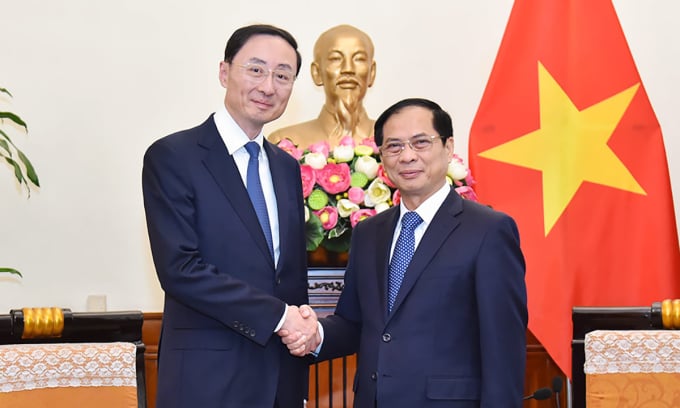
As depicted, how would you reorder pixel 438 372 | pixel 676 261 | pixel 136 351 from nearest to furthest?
pixel 438 372, pixel 136 351, pixel 676 261

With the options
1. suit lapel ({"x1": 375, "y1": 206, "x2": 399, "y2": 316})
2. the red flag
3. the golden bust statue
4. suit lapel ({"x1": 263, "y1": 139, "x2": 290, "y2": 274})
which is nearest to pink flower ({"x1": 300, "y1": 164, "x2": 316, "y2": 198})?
suit lapel ({"x1": 263, "y1": 139, "x2": 290, "y2": 274})

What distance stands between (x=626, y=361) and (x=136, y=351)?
1.29 metres

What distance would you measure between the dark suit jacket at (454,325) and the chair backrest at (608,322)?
35 cm

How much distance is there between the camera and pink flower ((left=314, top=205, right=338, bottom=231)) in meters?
2.82

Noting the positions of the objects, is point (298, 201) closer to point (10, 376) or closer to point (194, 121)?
point (10, 376)

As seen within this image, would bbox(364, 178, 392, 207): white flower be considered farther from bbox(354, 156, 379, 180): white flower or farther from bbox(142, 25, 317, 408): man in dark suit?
bbox(142, 25, 317, 408): man in dark suit

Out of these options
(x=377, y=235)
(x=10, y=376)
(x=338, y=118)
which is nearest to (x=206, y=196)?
(x=377, y=235)

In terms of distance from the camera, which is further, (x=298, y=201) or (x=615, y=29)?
(x=615, y=29)

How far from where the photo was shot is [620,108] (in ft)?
12.9

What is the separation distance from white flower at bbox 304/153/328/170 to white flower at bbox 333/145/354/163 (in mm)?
65

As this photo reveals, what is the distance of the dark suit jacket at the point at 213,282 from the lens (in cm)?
216

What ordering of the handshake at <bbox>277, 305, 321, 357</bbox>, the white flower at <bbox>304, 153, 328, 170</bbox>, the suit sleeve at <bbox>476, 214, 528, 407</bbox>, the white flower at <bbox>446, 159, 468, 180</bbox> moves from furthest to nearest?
the white flower at <bbox>446, 159, 468, 180</bbox> < the white flower at <bbox>304, 153, 328, 170</bbox> < the handshake at <bbox>277, 305, 321, 357</bbox> < the suit sleeve at <bbox>476, 214, 528, 407</bbox>

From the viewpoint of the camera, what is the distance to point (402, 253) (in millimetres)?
2252

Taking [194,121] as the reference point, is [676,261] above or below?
below
